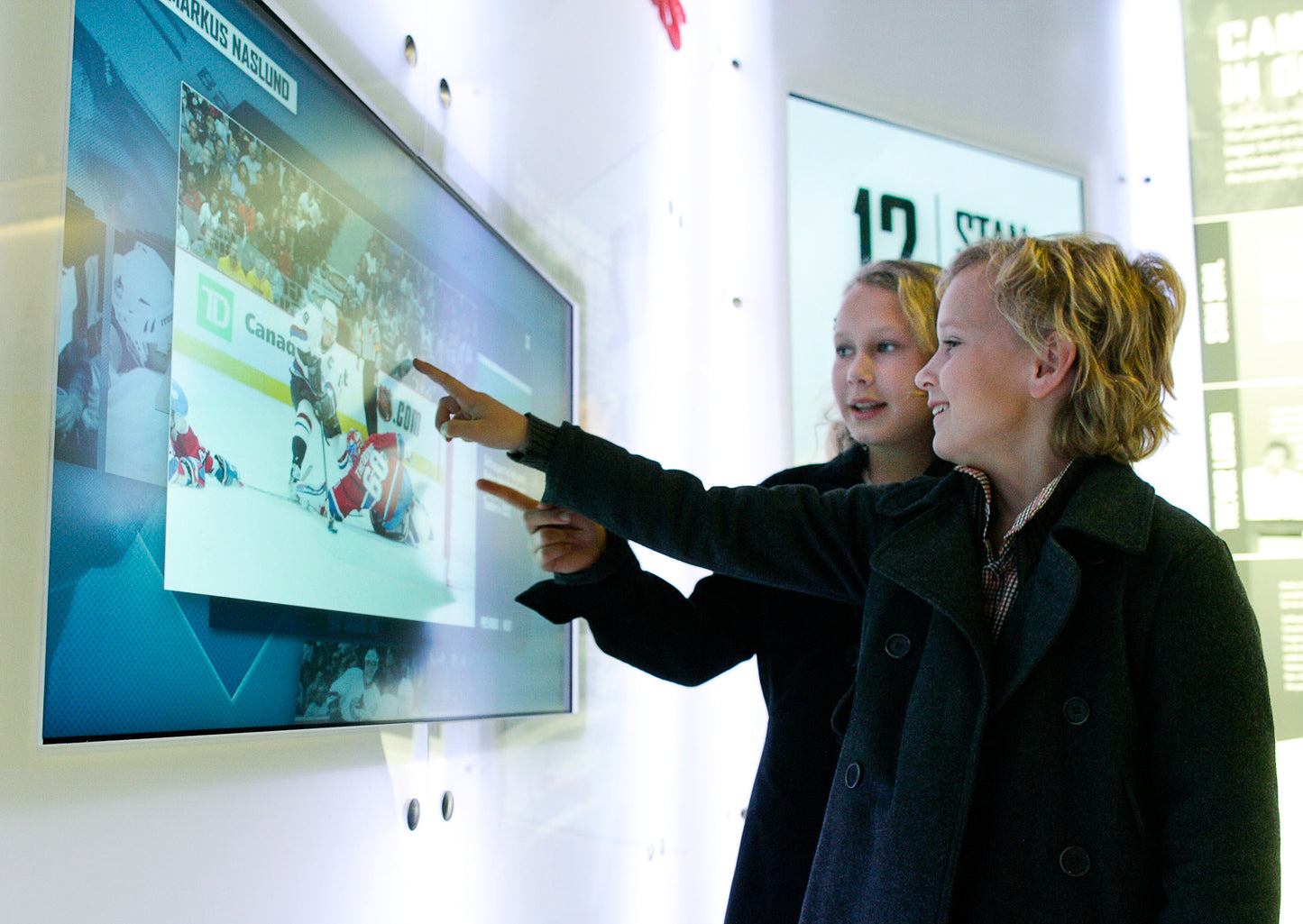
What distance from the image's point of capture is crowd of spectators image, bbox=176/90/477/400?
1.12 meters

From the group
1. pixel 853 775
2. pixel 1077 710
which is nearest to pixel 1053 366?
pixel 1077 710

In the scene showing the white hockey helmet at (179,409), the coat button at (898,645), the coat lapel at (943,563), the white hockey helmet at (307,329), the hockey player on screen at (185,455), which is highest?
the white hockey helmet at (307,329)

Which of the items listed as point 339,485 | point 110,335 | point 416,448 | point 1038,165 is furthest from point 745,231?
point 110,335

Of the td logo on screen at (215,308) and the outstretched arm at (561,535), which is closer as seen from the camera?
the td logo on screen at (215,308)

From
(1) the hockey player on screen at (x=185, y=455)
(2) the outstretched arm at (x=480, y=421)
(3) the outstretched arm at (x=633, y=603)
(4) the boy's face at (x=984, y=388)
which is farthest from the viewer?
(3) the outstretched arm at (x=633, y=603)

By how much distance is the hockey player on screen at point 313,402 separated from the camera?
1285mm

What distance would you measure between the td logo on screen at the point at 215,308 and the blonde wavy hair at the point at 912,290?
3.78 feet

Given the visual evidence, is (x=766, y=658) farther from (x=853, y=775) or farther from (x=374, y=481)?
(x=374, y=481)

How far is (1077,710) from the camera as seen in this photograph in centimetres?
126

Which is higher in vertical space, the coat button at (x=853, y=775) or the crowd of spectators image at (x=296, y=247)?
the crowd of spectators image at (x=296, y=247)

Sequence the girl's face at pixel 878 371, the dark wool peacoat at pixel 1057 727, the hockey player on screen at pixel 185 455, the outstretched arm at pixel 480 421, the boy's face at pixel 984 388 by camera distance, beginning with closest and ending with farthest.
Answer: the hockey player on screen at pixel 185 455 → the dark wool peacoat at pixel 1057 727 → the outstretched arm at pixel 480 421 → the boy's face at pixel 984 388 → the girl's face at pixel 878 371

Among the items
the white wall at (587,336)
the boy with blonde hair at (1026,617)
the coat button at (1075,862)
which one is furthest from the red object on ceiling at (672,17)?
the coat button at (1075,862)

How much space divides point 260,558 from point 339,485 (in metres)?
0.19

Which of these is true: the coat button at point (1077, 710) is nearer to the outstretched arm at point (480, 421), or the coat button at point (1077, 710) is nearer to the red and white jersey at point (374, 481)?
the outstretched arm at point (480, 421)
